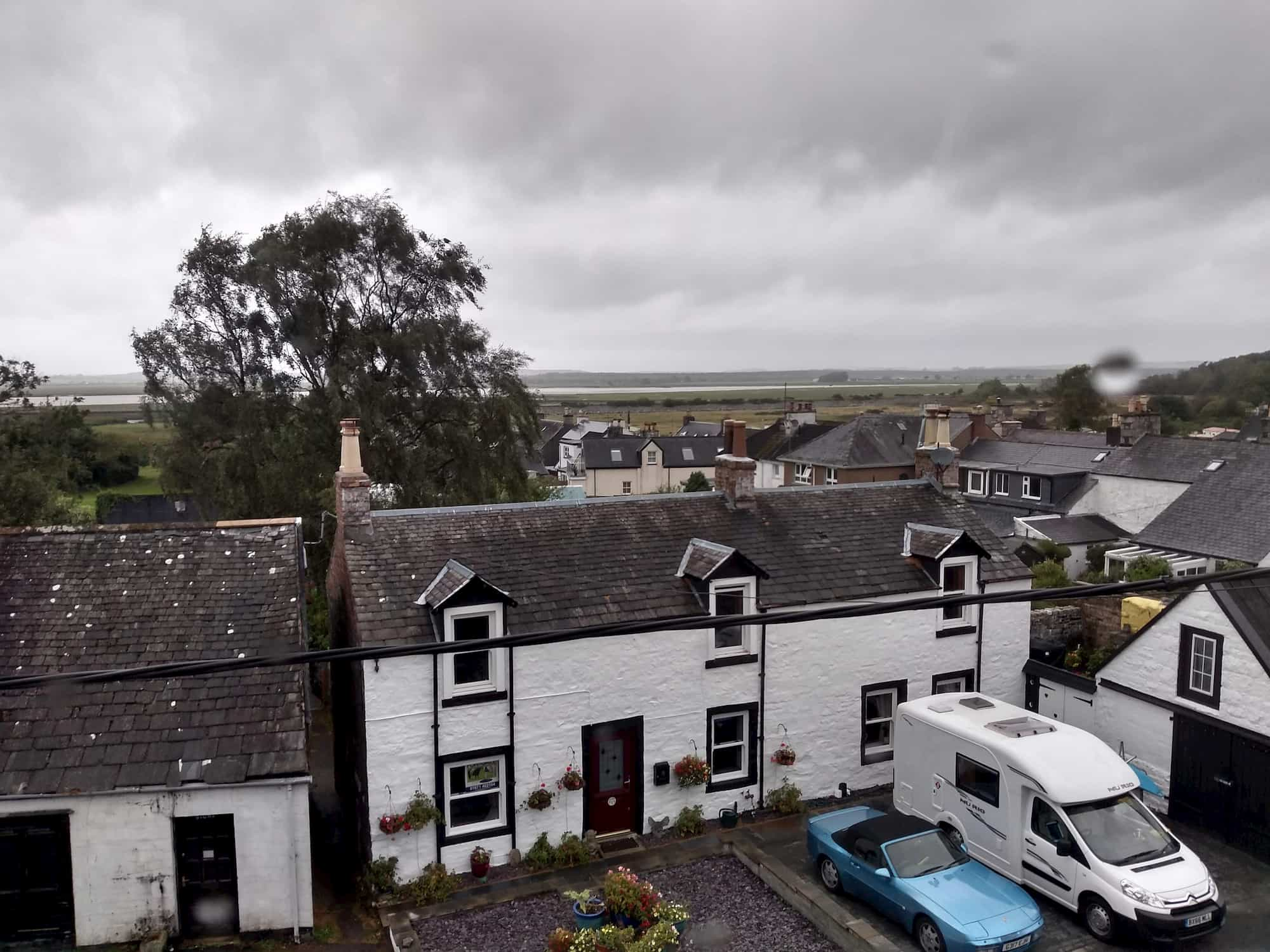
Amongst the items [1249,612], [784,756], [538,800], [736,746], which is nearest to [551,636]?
[538,800]

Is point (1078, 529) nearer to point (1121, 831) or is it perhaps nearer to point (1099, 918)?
point (1121, 831)

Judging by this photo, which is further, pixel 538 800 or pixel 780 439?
pixel 780 439

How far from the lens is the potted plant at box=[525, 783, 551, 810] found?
15469 millimetres

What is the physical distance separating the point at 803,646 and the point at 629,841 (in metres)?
4.97

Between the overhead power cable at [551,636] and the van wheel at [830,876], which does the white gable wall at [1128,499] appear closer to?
the van wheel at [830,876]

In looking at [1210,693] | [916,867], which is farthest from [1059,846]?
[1210,693]

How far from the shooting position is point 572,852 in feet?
51.6

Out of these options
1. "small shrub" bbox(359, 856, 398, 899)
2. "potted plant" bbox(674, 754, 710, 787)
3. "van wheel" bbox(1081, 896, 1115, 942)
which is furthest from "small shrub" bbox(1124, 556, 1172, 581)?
"small shrub" bbox(359, 856, 398, 899)

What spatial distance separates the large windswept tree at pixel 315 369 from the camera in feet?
94.4

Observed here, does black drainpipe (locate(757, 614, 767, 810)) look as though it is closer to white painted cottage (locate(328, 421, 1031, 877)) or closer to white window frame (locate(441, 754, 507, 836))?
white painted cottage (locate(328, 421, 1031, 877))

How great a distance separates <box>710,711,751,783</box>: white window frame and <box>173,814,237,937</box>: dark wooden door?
8.42 m

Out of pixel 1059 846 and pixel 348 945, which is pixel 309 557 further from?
pixel 1059 846

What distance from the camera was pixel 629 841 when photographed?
16.5m

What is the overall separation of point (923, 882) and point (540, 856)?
6.37 metres
